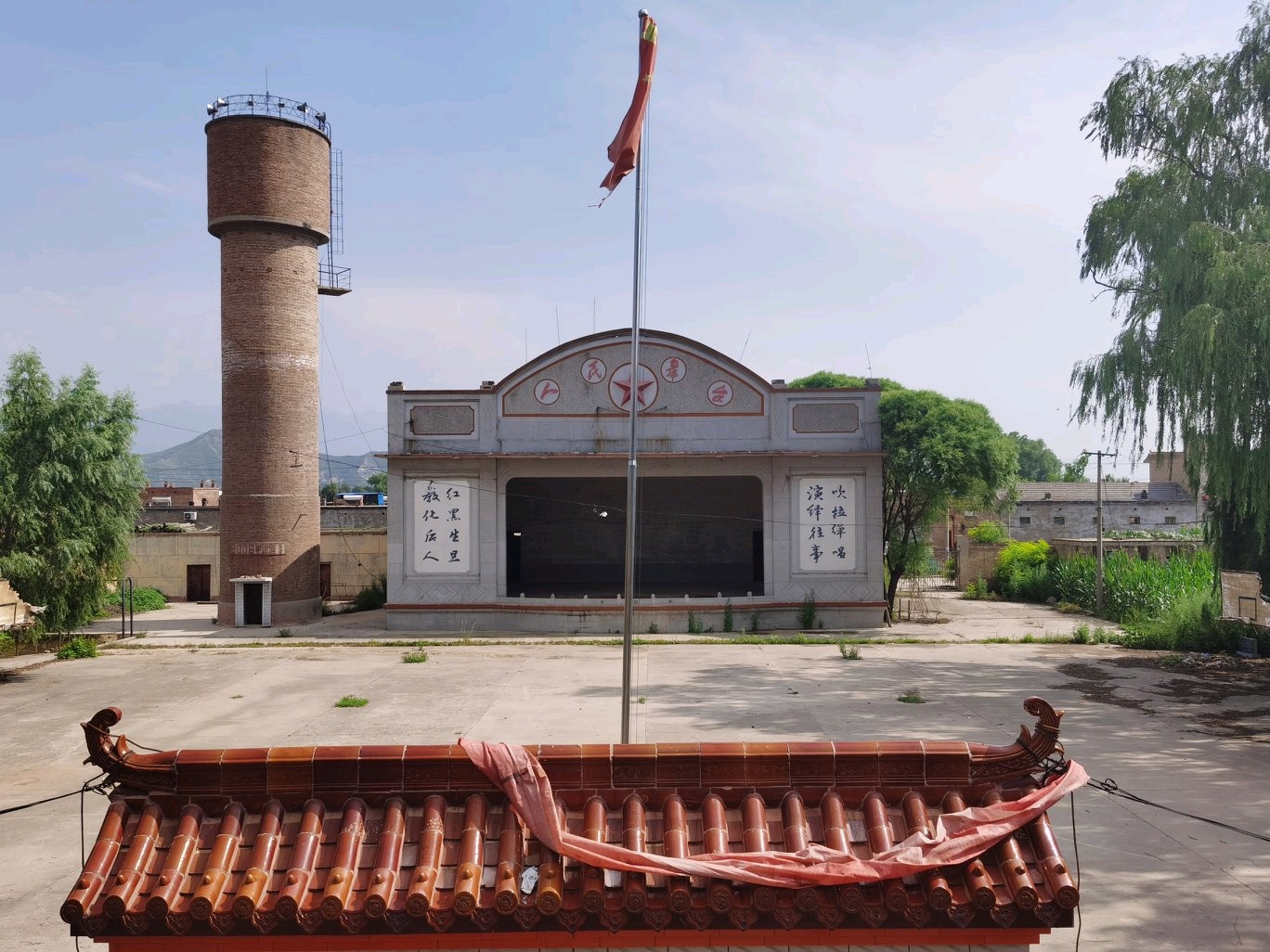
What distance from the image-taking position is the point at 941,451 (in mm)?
25281

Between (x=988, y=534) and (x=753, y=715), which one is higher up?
(x=988, y=534)

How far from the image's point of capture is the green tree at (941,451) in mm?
25531

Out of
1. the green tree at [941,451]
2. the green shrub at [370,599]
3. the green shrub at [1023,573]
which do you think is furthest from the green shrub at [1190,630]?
the green shrub at [370,599]

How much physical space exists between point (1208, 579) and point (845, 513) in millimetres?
9355

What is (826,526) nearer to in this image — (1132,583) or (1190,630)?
(1190,630)

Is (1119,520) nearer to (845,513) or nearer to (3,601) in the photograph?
(845,513)

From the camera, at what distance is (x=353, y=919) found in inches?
137

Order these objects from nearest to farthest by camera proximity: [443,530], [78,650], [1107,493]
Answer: [78,650] < [443,530] < [1107,493]

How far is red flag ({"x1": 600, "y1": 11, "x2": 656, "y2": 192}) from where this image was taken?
775 cm

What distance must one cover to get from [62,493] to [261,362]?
8.32 m

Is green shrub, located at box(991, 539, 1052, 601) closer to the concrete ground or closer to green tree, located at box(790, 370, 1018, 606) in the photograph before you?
green tree, located at box(790, 370, 1018, 606)

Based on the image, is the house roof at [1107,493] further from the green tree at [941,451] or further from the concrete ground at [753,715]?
the concrete ground at [753,715]

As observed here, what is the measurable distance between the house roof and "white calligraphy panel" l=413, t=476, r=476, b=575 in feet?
99.8

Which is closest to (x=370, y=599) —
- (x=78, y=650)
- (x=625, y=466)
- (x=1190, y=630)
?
(x=78, y=650)
